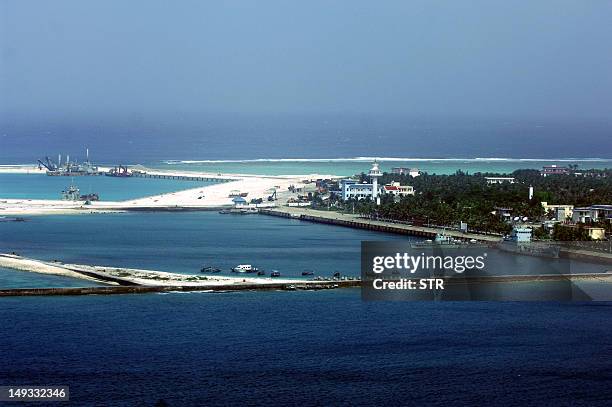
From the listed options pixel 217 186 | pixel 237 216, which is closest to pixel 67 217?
pixel 237 216

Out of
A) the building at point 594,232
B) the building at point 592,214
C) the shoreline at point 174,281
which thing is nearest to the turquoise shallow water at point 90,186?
the building at point 592,214

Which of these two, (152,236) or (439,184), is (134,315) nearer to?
(152,236)

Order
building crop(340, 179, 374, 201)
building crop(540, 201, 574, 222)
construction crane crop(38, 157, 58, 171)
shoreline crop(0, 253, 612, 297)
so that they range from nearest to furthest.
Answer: shoreline crop(0, 253, 612, 297) < building crop(540, 201, 574, 222) < building crop(340, 179, 374, 201) < construction crane crop(38, 157, 58, 171)

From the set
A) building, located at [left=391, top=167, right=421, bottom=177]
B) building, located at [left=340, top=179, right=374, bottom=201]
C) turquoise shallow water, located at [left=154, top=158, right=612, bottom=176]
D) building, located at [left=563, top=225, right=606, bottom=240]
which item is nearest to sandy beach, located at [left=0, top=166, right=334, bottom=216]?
building, located at [left=340, top=179, right=374, bottom=201]

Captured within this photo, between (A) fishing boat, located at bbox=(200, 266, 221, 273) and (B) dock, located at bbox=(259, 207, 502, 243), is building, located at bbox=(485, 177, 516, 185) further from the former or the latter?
(A) fishing boat, located at bbox=(200, 266, 221, 273)

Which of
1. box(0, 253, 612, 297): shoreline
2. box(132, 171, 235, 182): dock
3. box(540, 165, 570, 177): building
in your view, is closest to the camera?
box(0, 253, 612, 297): shoreline

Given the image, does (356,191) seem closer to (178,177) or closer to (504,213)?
(504,213)

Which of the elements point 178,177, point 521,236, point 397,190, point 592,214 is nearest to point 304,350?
point 521,236
